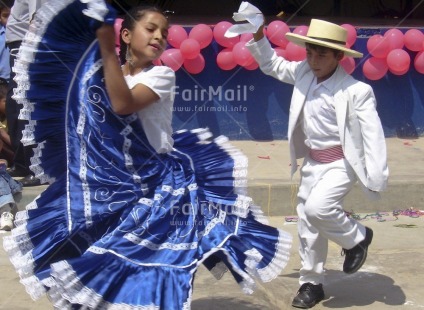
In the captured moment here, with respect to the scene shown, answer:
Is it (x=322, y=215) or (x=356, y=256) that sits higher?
(x=322, y=215)

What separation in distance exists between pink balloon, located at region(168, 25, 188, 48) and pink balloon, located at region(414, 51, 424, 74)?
2014 millimetres

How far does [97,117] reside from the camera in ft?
12.1

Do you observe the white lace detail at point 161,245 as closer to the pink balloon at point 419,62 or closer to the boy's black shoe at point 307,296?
the boy's black shoe at point 307,296

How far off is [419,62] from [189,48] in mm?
2007

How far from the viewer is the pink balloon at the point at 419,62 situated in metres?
7.95

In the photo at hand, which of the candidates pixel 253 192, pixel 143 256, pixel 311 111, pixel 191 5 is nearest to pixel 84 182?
pixel 143 256

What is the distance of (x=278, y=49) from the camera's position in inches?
308

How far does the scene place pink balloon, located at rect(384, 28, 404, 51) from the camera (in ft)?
25.9

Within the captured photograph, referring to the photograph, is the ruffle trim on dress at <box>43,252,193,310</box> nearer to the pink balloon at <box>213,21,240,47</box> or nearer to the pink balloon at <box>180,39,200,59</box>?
the pink balloon at <box>180,39,200,59</box>

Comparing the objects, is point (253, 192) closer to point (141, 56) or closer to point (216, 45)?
point (216, 45)

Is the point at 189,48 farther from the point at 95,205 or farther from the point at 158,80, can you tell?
the point at 95,205

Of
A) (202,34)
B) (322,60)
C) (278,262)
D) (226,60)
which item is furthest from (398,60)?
(278,262)

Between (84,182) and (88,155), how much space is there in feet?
0.37

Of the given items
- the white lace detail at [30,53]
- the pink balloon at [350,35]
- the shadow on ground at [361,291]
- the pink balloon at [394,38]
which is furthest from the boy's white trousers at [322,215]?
the pink balloon at [394,38]
